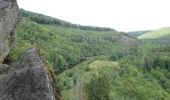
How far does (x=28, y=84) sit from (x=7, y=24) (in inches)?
300

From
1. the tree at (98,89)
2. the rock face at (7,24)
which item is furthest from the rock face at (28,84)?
the tree at (98,89)

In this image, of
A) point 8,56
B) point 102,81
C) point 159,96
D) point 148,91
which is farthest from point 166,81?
point 8,56

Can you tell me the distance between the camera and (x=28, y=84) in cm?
1041

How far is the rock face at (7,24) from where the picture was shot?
16.8 meters

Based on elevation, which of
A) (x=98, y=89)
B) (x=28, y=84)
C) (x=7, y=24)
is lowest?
(x=98, y=89)

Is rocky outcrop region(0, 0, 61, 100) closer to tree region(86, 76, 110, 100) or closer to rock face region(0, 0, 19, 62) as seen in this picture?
rock face region(0, 0, 19, 62)

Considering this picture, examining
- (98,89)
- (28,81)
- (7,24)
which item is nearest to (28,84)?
(28,81)

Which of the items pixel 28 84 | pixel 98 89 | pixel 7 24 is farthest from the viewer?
pixel 98 89

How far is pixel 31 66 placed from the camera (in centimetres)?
1131

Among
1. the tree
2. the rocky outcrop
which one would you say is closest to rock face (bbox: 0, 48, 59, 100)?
the rocky outcrop

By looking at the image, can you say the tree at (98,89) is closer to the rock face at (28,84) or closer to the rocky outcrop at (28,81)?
the rocky outcrop at (28,81)

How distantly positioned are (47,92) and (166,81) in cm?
18892

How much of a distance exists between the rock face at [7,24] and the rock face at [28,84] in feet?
18.4

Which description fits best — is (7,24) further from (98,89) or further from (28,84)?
(98,89)
